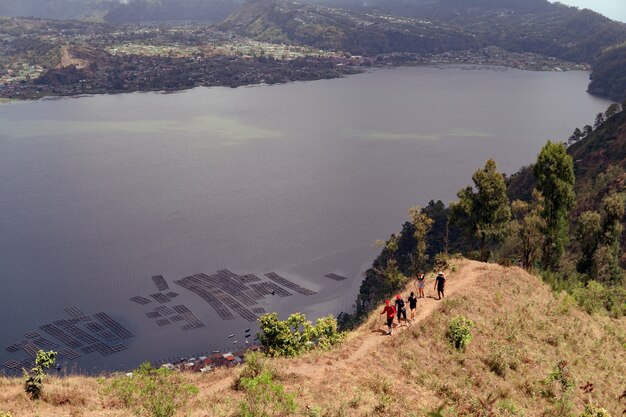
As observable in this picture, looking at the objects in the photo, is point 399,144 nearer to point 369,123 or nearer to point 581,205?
point 369,123

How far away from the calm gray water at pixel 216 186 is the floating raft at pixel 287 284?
1.41m

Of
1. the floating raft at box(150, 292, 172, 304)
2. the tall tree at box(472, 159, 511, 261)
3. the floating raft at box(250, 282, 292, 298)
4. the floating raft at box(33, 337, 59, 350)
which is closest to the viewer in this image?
the tall tree at box(472, 159, 511, 261)

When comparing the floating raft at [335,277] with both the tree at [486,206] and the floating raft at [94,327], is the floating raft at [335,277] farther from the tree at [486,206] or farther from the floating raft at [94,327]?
the tree at [486,206]

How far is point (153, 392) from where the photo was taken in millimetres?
14414

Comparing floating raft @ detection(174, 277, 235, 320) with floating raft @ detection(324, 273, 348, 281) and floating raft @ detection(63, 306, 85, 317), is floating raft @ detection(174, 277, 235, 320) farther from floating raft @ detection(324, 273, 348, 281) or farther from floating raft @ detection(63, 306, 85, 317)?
floating raft @ detection(324, 273, 348, 281)

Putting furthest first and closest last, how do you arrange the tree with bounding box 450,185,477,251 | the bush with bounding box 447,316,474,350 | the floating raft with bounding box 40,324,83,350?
1. the floating raft with bounding box 40,324,83,350
2. the tree with bounding box 450,185,477,251
3. the bush with bounding box 447,316,474,350

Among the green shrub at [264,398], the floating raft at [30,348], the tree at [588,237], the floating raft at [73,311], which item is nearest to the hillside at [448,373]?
the green shrub at [264,398]

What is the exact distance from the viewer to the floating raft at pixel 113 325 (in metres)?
55.0

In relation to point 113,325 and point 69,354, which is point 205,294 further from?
point 69,354

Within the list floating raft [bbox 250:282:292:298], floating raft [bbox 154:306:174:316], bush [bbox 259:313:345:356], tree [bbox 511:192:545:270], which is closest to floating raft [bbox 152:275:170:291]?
floating raft [bbox 154:306:174:316]

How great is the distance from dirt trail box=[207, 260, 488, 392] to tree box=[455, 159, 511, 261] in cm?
847

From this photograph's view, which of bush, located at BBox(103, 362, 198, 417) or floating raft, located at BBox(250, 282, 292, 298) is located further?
floating raft, located at BBox(250, 282, 292, 298)

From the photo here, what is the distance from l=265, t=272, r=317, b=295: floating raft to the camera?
63.2m

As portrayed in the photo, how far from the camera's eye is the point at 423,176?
10331 cm
